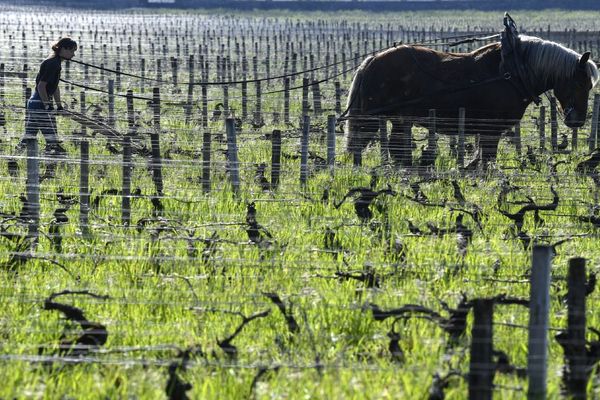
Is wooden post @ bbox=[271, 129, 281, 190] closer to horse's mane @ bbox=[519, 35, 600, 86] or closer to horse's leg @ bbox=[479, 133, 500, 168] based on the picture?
horse's leg @ bbox=[479, 133, 500, 168]

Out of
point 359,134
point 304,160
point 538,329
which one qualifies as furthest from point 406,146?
point 538,329

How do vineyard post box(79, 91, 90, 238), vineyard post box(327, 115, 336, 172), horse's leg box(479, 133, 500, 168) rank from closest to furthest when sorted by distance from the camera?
vineyard post box(79, 91, 90, 238), vineyard post box(327, 115, 336, 172), horse's leg box(479, 133, 500, 168)

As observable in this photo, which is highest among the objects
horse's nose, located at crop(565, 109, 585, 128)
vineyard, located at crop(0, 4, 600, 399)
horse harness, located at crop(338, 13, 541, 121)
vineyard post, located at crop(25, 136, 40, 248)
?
horse harness, located at crop(338, 13, 541, 121)

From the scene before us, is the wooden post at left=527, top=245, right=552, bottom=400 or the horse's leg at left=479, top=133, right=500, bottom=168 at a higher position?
the horse's leg at left=479, top=133, right=500, bottom=168

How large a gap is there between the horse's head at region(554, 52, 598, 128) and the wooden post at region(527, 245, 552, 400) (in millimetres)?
8525

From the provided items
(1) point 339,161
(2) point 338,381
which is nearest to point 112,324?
(2) point 338,381

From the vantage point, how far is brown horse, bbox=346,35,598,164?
13.0m

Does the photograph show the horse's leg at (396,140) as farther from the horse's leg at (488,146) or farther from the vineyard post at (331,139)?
the vineyard post at (331,139)

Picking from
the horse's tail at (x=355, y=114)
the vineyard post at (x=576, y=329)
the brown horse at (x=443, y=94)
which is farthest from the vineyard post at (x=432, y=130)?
the vineyard post at (x=576, y=329)

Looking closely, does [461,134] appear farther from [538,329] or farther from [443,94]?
[538,329]

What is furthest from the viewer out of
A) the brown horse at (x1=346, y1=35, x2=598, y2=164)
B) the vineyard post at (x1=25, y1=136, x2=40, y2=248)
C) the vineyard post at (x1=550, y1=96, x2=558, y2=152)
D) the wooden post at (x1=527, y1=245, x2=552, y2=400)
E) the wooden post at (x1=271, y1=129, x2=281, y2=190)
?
the vineyard post at (x1=550, y1=96, x2=558, y2=152)

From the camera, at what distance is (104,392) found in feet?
15.9

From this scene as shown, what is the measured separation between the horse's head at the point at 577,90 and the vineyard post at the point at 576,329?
326 inches

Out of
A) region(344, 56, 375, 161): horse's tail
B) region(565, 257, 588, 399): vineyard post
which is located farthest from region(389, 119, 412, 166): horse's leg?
region(565, 257, 588, 399): vineyard post
